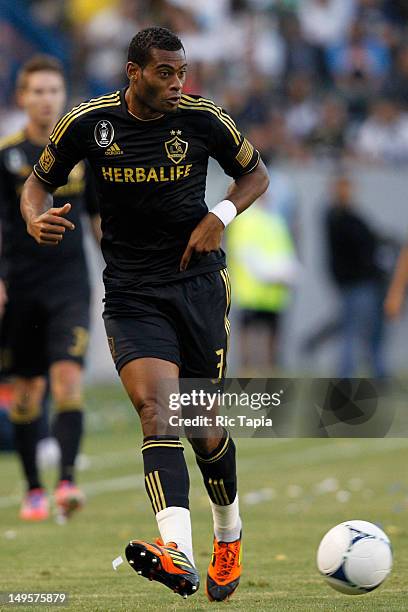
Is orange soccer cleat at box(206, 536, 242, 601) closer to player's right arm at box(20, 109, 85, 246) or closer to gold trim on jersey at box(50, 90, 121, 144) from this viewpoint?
player's right arm at box(20, 109, 85, 246)

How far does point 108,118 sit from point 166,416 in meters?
1.33

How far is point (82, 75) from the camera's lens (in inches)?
795

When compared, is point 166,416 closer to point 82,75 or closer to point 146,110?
→ point 146,110

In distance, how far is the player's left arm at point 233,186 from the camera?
5879 mm

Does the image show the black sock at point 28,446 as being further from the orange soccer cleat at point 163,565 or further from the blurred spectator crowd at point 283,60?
the blurred spectator crowd at point 283,60

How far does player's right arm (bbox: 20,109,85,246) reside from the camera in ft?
19.0

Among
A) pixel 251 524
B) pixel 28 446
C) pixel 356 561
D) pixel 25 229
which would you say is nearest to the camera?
pixel 356 561

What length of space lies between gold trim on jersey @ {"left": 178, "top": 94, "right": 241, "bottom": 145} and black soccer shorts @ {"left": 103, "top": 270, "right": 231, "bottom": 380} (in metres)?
0.64

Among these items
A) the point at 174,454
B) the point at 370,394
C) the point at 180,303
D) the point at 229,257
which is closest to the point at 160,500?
the point at 174,454

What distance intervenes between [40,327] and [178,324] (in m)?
3.39

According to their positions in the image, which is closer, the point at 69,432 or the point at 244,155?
the point at 244,155

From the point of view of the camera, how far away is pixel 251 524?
8.48 metres

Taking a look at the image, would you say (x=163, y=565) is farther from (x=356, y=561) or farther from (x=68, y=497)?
(x=68, y=497)

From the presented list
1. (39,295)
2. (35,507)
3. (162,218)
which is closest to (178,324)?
(162,218)
